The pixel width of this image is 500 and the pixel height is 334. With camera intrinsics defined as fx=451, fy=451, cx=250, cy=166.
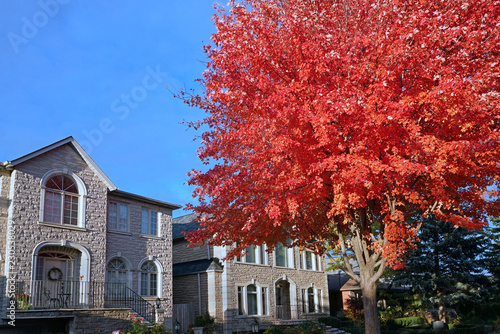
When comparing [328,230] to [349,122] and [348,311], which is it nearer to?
[349,122]

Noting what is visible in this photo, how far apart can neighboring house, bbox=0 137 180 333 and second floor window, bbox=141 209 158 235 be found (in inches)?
2.1

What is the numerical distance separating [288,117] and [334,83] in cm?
157

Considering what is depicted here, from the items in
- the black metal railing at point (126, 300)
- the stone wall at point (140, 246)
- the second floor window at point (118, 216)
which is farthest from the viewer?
the second floor window at point (118, 216)

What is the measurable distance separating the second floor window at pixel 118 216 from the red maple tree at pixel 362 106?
1037 centimetres

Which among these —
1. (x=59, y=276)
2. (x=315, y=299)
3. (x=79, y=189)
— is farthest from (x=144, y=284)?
(x=315, y=299)

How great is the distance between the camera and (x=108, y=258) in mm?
21406

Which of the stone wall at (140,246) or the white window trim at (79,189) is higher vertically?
the white window trim at (79,189)

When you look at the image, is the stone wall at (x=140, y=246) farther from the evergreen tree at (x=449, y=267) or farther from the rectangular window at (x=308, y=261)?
the evergreen tree at (x=449, y=267)

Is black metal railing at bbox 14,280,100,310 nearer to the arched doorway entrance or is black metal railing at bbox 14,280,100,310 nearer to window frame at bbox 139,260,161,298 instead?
the arched doorway entrance

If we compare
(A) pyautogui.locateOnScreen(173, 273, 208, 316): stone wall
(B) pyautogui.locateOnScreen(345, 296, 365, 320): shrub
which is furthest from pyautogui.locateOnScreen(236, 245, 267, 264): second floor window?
(B) pyautogui.locateOnScreen(345, 296, 365, 320): shrub

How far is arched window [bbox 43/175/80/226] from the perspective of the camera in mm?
19547

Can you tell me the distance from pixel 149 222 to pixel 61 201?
5155mm

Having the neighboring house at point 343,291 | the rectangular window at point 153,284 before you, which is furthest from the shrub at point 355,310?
the rectangular window at point 153,284

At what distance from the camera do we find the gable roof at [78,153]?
18709 millimetres
